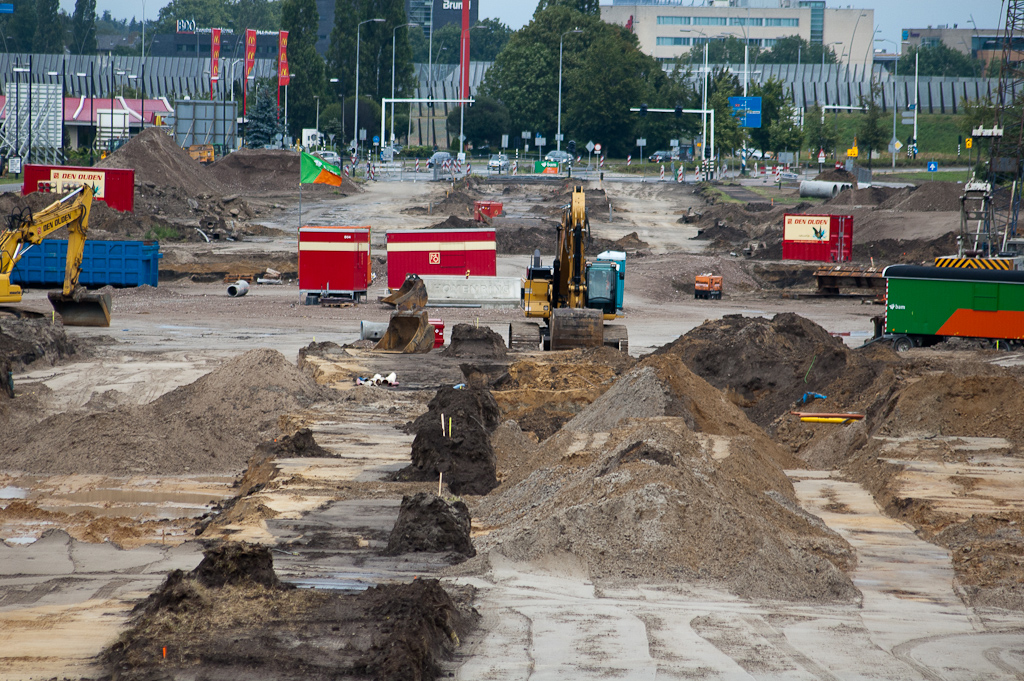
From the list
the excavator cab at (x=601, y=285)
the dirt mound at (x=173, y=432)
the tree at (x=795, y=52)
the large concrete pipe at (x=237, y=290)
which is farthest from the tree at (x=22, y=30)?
the dirt mound at (x=173, y=432)

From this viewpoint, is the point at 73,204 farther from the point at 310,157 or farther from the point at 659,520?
the point at 659,520

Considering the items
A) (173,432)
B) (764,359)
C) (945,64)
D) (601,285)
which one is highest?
(945,64)

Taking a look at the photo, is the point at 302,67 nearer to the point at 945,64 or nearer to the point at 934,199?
the point at 934,199

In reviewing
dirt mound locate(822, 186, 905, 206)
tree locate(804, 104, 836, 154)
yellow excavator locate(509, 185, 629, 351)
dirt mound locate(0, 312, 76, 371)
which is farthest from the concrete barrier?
tree locate(804, 104, 836, 154)

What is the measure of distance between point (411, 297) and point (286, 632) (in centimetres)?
1693

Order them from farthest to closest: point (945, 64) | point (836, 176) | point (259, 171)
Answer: point (945, 64) → point (259, 171) → point (836, 176)

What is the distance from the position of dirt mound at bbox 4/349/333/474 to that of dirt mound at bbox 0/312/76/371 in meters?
5.09

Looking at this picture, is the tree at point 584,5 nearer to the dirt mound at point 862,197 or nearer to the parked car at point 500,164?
the parked car at point 500,164

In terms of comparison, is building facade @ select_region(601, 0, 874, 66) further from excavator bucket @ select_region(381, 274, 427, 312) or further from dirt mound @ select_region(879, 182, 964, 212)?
excavator bucket @ select_region(381, 274, 427, 312)

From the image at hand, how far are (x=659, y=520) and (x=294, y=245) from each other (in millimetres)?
37359

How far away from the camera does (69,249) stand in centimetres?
2584

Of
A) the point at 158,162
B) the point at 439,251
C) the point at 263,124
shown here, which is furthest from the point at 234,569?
the point at 263,124

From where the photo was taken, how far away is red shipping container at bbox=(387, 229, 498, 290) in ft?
109

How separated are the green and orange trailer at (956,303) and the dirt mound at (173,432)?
43.8ft
